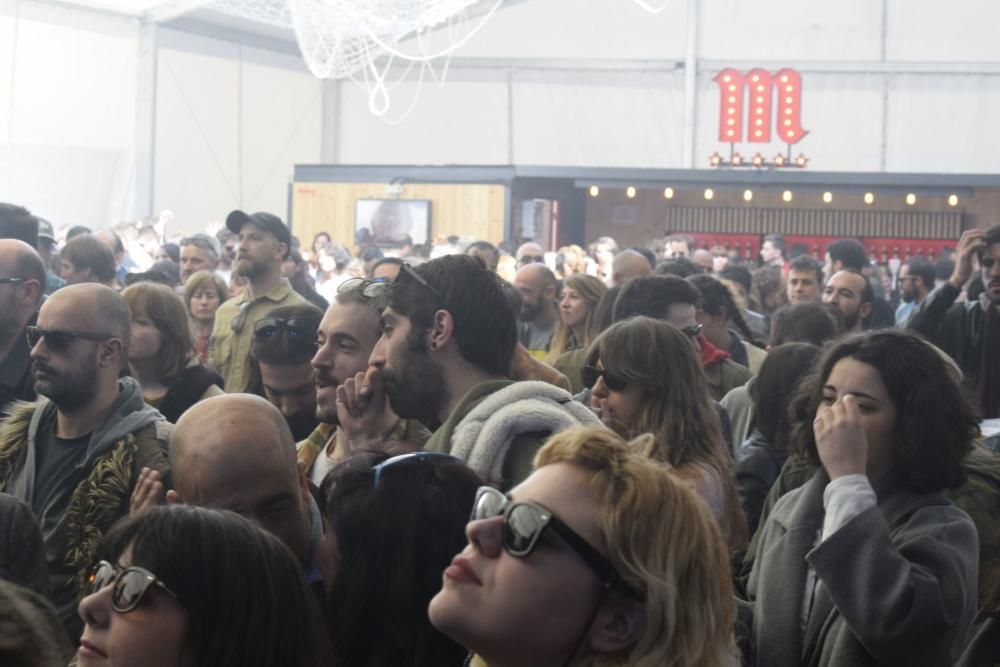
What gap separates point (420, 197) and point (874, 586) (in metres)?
19.0

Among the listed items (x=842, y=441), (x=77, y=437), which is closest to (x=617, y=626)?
(x=842, y=441)

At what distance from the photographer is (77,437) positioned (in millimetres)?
4305

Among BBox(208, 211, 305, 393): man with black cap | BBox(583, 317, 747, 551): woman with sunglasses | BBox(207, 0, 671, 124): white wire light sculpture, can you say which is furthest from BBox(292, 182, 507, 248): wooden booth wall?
BBox(583, 317, 747, 551): woman with sunglasses

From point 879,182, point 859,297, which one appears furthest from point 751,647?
point 879,182

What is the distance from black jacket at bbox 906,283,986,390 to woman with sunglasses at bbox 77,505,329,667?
5529 millimetres

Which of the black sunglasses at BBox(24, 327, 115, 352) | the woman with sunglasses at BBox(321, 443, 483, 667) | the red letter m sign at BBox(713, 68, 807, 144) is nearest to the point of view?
the woman with sunglasses at BBox(321, 443, 483, 667)

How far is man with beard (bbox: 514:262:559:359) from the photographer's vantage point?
8.88 metres

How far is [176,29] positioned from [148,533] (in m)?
24.3

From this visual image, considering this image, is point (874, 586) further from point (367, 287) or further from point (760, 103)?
point (760, 103)

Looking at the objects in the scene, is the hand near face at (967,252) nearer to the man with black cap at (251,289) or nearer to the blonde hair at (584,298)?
the blonde hair at (584,298)

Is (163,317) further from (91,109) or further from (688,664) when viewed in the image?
(91,109)

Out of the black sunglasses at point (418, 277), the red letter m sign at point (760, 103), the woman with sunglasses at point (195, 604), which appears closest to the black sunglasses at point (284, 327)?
the black sunglasses at point (418, 277)

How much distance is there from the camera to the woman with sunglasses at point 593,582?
227 centimetres

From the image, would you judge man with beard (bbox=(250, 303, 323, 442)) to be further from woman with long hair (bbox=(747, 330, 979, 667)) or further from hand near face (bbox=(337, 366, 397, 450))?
woman with long hair (bbox=(747, 330, 979, 667))
